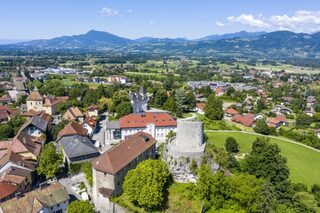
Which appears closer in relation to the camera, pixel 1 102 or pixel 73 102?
pixel 73 102

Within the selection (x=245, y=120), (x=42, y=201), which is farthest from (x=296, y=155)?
(x=42, y=201)

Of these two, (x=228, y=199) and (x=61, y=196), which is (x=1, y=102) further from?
(x=228, y=199)

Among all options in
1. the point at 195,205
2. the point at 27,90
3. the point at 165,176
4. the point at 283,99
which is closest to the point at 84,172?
the point at 165,176

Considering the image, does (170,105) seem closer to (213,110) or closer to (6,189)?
(213,110)

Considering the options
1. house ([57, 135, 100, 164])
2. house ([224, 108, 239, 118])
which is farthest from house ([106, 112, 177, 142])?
house ([224, 108, 239, 118])

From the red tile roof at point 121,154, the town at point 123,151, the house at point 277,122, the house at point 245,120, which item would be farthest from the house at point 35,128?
the house at point 277,122

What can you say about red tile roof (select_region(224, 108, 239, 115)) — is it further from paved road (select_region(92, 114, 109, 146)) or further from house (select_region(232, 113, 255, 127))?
paved road (select_region(92, 114, 109, 146))
